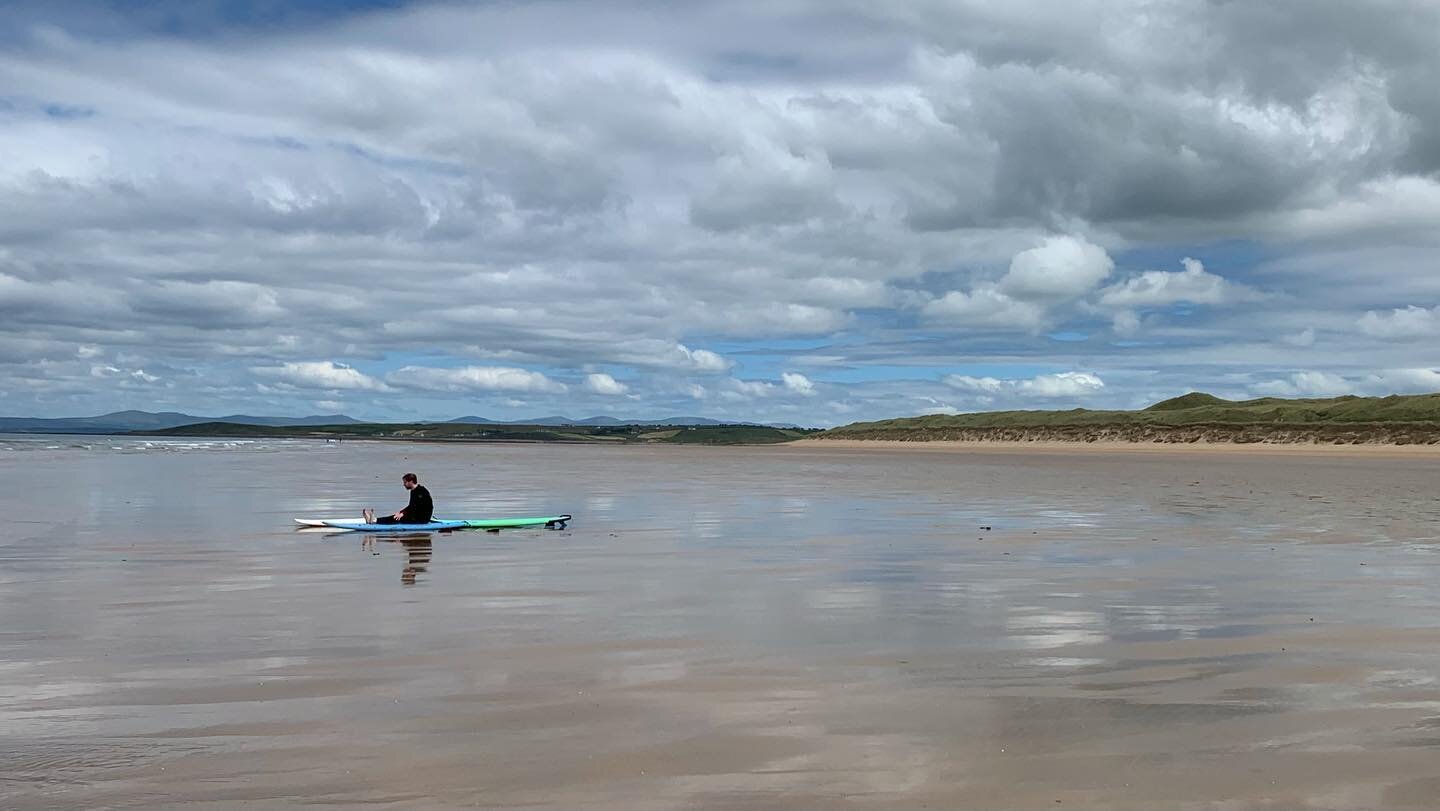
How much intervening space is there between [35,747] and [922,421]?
16117cm

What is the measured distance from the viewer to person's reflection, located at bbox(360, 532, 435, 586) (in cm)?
1759

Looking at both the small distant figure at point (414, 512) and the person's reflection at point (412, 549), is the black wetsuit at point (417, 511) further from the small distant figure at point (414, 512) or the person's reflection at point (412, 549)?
the person's reflection at point (412, 549)

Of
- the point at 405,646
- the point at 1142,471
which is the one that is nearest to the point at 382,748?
the point at 405,646

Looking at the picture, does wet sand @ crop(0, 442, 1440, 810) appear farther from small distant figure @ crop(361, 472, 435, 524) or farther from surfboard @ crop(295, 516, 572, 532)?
small distant figure @ crop(361, 472, 435, 524)

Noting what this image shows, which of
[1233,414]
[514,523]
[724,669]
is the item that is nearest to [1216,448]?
[1233,414]

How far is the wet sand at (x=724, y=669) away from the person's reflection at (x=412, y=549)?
0.54 feet

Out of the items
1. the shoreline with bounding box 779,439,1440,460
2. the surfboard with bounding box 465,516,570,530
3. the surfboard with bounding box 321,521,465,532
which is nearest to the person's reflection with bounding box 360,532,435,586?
the surfboard with bounding box 321,521,465,532

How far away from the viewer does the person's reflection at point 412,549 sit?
1759 cm

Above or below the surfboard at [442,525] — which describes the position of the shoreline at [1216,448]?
above

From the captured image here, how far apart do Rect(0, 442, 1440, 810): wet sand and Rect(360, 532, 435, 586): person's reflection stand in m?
0.17

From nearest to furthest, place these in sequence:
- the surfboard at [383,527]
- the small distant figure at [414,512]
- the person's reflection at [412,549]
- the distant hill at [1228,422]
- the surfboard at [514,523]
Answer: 1. the person's reflection at [412,549]
2. the surfboard at [383,527]
3. the small distant figure at [414,512]
4. the surfboard at [514,523]
5. the distant hill at [1228,422]

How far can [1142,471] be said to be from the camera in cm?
5447

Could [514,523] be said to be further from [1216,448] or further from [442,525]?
[1216,448]

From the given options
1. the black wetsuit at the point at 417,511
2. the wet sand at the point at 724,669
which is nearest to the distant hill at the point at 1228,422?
the wet sand at the point at 724,669
